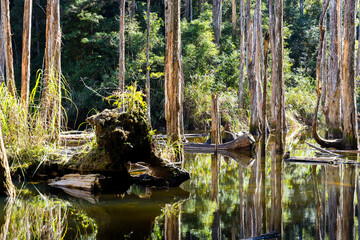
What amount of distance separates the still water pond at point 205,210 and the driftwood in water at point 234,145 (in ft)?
16.4

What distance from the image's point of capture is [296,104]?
86.6ft

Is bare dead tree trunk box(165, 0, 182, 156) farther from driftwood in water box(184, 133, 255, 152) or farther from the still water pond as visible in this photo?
driftwood in water box(184, 133, 255, 152)

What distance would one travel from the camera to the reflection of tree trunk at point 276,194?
526 cm

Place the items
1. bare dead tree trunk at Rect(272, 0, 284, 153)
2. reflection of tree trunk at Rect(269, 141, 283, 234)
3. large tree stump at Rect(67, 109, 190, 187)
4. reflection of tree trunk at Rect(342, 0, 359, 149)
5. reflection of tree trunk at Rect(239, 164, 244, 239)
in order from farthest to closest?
reflection of tree trunk at Rect(342, 0, 359, 149)
bare dead tree trunk at Rect(272, 0, 284, 153)
large tree stump at Rect(67, 109, 190, 187)
reflection of tree trunk at Rect(269, 141, 283, 234)
reflection of tree trunk at Rect(239, 164, 244, 239)

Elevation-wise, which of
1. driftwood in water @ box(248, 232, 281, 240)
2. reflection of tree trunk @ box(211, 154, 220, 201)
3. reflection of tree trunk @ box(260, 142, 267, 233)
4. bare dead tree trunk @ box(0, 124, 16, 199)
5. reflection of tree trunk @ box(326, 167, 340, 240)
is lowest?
reflection of tree trunk @ box(211, 154, 220, 201)

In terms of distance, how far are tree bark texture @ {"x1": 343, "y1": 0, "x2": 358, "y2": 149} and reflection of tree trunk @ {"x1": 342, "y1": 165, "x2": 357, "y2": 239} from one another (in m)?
3.93

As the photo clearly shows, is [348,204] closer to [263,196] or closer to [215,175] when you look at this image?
[263,196]

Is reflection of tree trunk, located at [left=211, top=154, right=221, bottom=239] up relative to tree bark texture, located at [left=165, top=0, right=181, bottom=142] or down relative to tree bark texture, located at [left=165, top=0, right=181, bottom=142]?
down

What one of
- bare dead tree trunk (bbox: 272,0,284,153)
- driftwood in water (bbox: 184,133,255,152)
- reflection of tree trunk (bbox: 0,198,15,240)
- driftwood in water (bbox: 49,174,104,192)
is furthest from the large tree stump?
driftwood in water (bbox: 184,133,255,152)

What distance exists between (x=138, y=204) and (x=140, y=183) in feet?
6.75

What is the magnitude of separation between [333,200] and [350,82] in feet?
24.2

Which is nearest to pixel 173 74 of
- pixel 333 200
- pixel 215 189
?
pixel 215 189

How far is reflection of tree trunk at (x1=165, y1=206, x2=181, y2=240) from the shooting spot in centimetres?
480

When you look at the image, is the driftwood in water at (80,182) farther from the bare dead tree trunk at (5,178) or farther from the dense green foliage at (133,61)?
the dense green foliage at (133,61)
